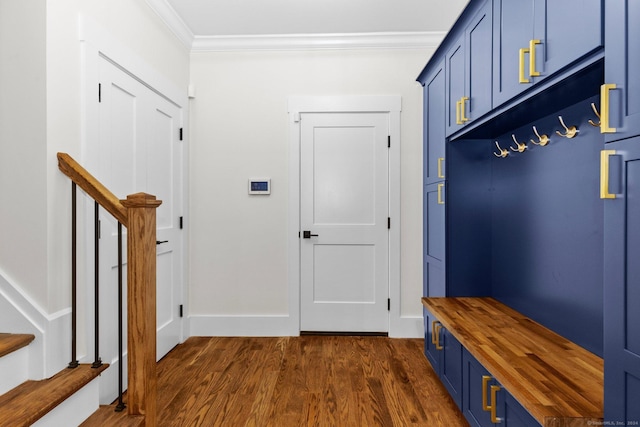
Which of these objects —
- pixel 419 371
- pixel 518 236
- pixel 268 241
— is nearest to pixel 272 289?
pixel 268 241

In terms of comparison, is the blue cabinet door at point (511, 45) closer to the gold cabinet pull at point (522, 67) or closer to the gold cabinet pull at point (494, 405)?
the gold cabinet pull at point (522, 67)

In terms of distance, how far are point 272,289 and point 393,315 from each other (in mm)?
1119

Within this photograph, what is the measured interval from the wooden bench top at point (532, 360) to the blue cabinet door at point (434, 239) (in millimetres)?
391

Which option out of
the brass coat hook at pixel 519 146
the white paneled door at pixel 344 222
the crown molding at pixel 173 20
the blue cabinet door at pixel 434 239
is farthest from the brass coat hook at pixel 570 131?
the crown molding at pixel 173 20

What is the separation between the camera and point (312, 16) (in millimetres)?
3016

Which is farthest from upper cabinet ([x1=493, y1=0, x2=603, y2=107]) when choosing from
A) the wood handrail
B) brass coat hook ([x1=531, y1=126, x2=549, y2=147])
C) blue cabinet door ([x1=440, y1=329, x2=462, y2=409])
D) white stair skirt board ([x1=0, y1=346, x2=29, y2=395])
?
white stair skirt board ([x1=0, y1=346, x2=29, y2=395])

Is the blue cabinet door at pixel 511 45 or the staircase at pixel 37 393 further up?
the blue cabinet door at pixel 511 45

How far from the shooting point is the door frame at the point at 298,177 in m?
3.38

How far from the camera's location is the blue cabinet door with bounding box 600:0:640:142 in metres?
0.96

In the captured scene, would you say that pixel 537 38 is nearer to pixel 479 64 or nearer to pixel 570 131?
pixel 570 131

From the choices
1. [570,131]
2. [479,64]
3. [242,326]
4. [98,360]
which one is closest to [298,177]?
[242,326]

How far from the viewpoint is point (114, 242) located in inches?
90.1

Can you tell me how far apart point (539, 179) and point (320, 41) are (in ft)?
7.40

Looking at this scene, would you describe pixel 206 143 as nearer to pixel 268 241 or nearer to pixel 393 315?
pixel 268 241
